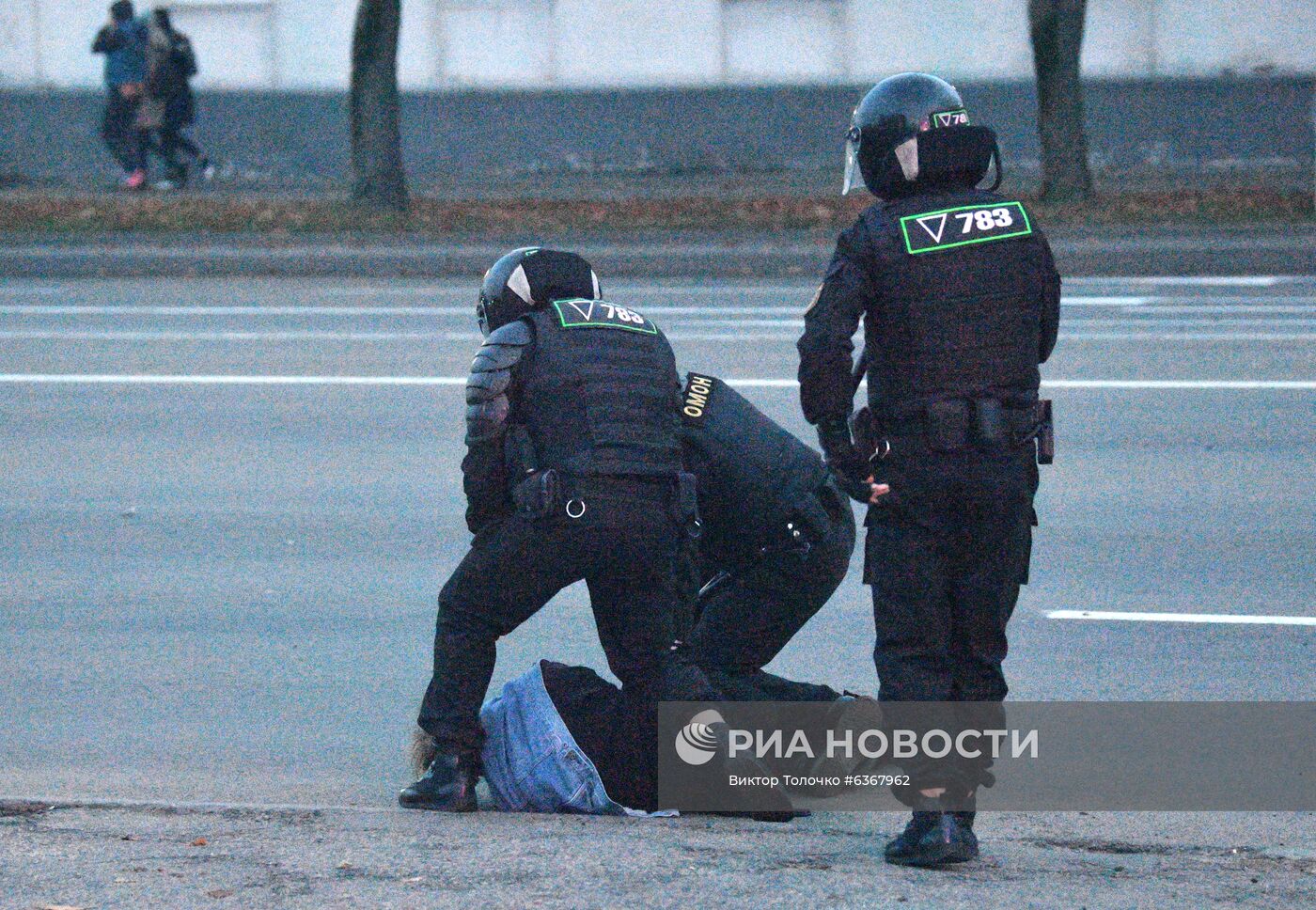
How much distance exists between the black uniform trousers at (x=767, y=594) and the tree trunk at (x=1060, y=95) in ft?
51.2

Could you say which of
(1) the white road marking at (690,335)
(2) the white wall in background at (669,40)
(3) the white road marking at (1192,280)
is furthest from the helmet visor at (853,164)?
(2) the white wall in background at (669,40)

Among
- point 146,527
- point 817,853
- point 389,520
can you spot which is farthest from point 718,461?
point 146,527

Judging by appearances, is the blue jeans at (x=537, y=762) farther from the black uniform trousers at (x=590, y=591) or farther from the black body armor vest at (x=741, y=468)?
the black body armor vest at (x=741, y=468)

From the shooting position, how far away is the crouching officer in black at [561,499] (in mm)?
Result: 4371

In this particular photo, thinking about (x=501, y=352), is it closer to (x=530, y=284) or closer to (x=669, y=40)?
(x=530, y=284)

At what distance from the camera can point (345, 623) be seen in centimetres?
649

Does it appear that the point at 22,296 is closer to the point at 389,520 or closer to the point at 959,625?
the point at 389,520

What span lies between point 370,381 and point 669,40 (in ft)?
50.0

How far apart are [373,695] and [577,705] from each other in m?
1.28

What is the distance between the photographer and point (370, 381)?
1113 centimetres

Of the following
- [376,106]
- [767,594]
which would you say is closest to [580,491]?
[767,594]

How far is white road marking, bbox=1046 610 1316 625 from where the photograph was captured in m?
6.34

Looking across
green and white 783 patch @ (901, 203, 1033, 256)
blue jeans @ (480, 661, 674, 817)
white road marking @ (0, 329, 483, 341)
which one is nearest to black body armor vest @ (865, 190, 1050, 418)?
green and white 783 patch @ (901, 203, 1033, 256)

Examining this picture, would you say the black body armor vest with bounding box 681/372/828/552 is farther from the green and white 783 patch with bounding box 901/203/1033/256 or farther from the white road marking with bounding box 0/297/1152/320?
the white road marking with bounding box 0/297/1152/320
